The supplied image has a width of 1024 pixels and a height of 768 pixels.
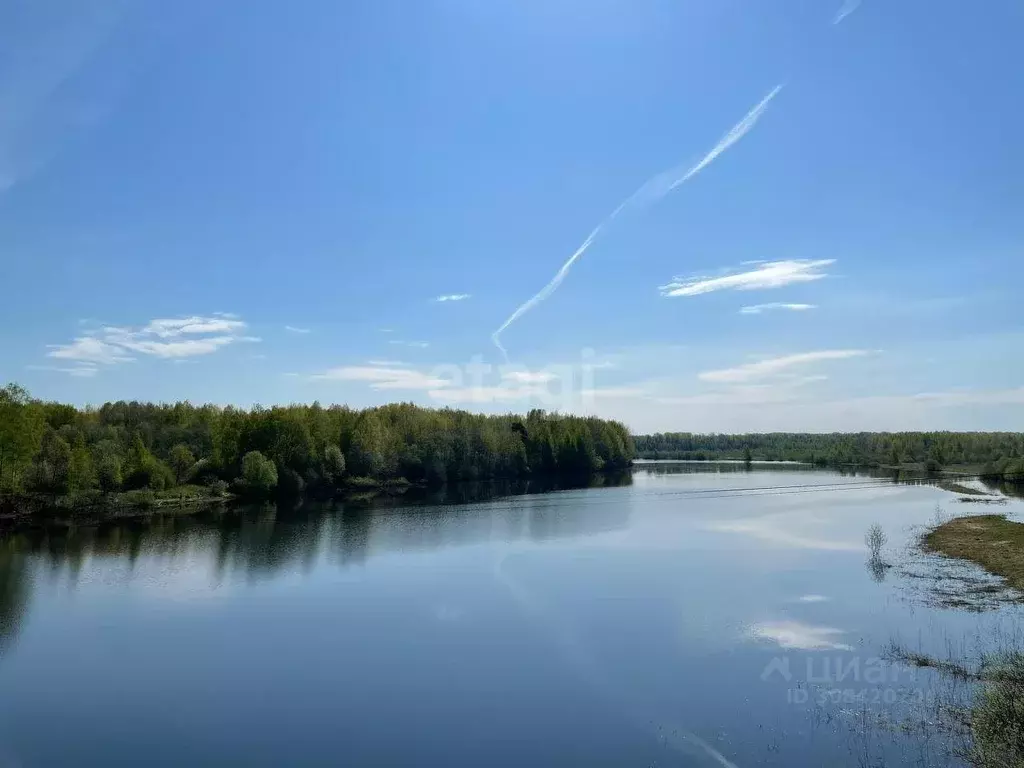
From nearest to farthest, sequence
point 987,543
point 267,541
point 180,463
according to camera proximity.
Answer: point 987,543 < point 267,541 < point 180,463

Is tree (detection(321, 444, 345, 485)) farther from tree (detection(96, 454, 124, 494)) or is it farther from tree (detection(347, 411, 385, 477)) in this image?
tree (detection(96, 454, 124, 494))

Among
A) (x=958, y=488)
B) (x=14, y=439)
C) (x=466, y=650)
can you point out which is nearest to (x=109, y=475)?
(x=14, y=439)

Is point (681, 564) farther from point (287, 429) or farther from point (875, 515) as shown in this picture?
point (287, 429)

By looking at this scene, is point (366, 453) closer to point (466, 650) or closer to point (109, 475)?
point (109, 475)

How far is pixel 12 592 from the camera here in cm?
3125

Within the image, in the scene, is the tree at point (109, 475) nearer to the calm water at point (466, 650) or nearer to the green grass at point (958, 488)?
the calm water at point (466, 650)

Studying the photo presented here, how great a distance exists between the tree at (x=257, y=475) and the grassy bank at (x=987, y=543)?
61.0 m

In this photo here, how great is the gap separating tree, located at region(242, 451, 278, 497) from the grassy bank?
61.0 meters

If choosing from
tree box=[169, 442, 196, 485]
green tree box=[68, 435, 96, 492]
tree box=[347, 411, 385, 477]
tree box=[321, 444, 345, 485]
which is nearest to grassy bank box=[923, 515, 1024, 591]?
tree box=[347, 411, 385, 477]

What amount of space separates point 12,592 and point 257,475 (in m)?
44.5

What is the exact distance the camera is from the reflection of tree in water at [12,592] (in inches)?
997

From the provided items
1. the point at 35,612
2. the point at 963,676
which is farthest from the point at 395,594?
the point at 963,676

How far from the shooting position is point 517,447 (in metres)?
113

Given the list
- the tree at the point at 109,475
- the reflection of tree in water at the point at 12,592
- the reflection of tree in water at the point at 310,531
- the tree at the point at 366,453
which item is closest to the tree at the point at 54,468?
the tree at the point at 109,475
